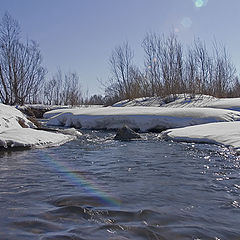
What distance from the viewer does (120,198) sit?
7.36 ft

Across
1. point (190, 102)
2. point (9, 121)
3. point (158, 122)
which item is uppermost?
point (190, 102)

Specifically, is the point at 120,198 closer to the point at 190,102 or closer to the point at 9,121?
the point at 9,121

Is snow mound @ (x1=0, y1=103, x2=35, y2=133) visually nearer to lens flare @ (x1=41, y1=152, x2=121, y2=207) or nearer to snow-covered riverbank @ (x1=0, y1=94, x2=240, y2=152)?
snow-covered riverbank @ (x1=0, y1=94, x2=240, y2=152)

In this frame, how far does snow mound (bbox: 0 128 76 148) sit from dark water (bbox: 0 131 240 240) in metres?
0.79

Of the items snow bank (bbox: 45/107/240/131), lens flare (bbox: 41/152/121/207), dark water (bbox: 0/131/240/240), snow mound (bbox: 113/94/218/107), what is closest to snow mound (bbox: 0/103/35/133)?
dark water (bbox: 0/131/240/240)

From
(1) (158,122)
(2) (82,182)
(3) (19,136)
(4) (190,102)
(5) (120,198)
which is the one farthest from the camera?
(4) (190,102)

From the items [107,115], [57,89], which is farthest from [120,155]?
[57,89]

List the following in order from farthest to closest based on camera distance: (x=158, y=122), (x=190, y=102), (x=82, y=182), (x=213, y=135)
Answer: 1. (x=190, y=102)
2. (x=158, y=122)
3. (x=213, y=135)
4. (x=82, y=182)

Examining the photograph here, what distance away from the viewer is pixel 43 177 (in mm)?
2955

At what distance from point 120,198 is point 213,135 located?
4.04m

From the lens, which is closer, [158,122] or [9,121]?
[9,121]

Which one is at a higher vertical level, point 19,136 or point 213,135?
point 19,136

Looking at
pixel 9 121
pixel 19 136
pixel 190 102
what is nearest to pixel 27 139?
pixel 19 136

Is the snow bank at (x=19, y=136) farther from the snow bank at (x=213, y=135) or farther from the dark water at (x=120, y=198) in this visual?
the snow bank at (x=213, y=135)
